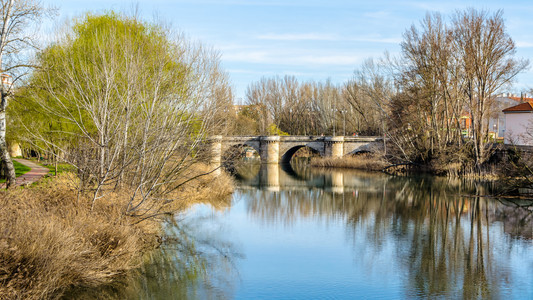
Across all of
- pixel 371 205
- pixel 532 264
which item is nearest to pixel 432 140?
pixel 371 205

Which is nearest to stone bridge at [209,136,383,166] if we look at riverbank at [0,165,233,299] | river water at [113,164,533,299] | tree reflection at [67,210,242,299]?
river water at [113,164,533,299]

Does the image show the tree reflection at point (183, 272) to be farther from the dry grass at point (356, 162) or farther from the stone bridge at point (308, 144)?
the stone bridge at point (308, 144)

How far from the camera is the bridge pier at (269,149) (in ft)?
143

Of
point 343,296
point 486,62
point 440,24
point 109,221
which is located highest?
point 440,24

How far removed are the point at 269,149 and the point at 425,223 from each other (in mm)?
27514

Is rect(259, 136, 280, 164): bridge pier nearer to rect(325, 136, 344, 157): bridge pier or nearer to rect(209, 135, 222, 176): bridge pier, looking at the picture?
rect(325, 136, 344, 157): bridge pier

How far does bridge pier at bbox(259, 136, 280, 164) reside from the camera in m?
43.6

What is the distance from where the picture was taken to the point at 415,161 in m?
34.0

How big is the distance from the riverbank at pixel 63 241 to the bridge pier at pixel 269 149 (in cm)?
3025

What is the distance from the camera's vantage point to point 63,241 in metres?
8.53

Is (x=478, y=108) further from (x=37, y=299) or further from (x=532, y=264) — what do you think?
(x=37, y=299)

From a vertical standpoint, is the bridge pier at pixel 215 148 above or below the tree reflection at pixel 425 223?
above

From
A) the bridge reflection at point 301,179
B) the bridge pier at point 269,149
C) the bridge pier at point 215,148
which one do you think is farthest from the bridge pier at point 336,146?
the bridge pier at point 215,148

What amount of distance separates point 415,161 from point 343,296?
25.7 meters
